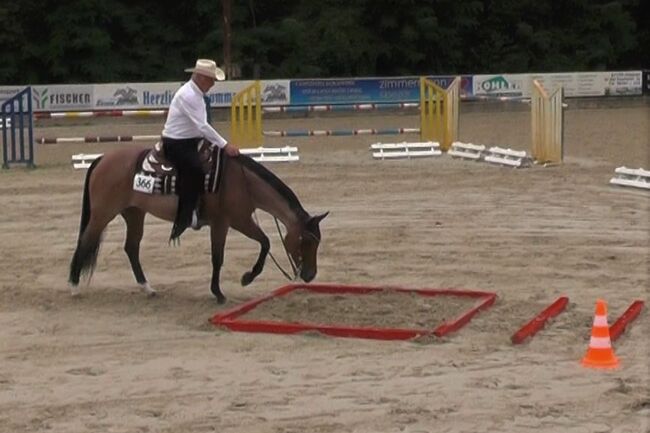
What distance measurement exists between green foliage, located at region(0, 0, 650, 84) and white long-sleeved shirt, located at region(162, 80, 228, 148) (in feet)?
107

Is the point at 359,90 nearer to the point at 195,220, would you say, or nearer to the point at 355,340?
the point at 195,220

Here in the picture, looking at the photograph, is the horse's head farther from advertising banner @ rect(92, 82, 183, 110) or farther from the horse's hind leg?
advertising banner @ rect(92, 82, 183, 110)

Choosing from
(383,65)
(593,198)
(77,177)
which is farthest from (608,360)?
(383,65)

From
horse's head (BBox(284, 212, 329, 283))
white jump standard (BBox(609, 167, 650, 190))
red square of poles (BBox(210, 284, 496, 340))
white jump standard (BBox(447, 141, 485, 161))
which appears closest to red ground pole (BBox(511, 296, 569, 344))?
red square of poles (BBox(210, 284, 496, 340))

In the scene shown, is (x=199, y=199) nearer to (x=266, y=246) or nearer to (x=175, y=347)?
(x=266, y=246)

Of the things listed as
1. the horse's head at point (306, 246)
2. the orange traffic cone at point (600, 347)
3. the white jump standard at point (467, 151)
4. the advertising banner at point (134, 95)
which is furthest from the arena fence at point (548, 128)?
the advertising banner at point (134, 95)

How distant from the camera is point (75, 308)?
389 inches

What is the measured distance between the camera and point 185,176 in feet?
32.6

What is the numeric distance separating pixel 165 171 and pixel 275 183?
0.91m

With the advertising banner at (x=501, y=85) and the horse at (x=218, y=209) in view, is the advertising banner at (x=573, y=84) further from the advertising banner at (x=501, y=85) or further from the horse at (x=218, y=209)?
the horse at (x=218, y=209)

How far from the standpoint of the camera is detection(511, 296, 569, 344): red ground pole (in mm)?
8430

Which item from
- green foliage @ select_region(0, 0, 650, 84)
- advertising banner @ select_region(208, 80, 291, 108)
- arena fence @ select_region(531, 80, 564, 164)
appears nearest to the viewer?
arena fence @ select_region(531, 80, 564, 164)

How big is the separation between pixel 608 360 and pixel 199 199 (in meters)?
3.76

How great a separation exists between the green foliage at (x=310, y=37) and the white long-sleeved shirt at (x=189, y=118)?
107 ft
